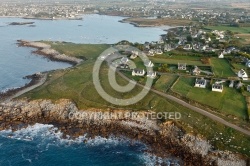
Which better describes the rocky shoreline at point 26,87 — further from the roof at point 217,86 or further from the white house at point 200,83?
Result: the roof at point 217,86

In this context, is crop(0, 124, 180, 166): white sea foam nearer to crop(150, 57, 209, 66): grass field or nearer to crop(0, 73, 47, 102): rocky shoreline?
crop(0, 73, 47, 102): rocky shoreline

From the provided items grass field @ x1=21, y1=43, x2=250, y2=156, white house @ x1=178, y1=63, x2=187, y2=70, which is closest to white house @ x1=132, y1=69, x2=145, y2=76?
grass field @ x1=21, y1=43, x2=250, y2=156

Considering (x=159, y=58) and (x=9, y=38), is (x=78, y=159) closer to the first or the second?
(x=159, y=58)

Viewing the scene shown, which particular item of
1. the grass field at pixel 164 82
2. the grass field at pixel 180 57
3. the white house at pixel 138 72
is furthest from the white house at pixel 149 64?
the grass field at pixel 180 57

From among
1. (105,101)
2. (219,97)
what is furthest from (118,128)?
(219,97)

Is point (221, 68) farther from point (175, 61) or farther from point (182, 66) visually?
point (175, 61)

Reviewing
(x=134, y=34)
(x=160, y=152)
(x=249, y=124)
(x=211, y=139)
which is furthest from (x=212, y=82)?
(x=134, y=34)

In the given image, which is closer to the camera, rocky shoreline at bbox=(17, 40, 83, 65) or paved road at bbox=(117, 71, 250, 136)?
paved road at bbox=(117, 71, 250, 136)
